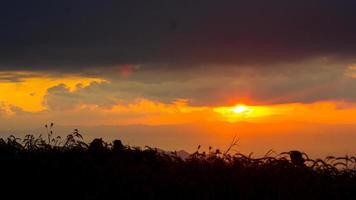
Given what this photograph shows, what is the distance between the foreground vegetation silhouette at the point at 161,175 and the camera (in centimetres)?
780

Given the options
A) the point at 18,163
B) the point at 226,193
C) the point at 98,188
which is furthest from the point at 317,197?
the point at 18,163

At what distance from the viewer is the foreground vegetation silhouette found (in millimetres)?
7805

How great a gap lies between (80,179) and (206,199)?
2.06m

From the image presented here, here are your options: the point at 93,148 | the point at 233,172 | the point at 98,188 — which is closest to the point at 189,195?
the point at 233,172

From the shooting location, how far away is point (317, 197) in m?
7.48

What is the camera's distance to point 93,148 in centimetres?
1034

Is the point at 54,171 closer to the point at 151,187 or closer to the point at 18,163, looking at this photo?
the point at 18,163

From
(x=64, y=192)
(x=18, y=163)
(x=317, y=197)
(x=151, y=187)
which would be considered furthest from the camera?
(x=18, y=163)

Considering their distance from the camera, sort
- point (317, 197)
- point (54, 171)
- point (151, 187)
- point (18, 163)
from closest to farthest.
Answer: point (317, 197) < point (151, 187) < point (54, 171) < point (18, 163)

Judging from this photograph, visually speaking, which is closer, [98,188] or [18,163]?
[98,188]

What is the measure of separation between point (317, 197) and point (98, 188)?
2.82 meters

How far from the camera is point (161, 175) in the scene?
8477 millimetres

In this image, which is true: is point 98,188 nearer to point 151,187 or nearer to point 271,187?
point 151,187

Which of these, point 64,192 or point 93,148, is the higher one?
point 93,148
